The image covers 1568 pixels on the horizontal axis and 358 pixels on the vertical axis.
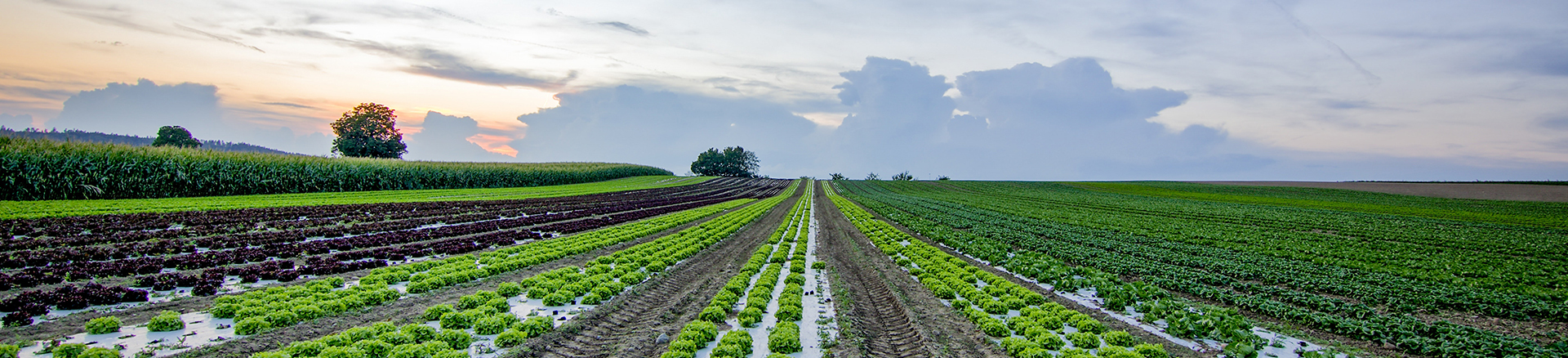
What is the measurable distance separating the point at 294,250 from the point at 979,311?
62.1 ft

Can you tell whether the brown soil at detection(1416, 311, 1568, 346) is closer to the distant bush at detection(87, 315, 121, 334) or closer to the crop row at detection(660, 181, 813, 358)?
the crop row at detection(660, 181, 813, 358)

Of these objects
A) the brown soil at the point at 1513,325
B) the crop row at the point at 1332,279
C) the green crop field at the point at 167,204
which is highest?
the green crop field at the point at 167,204

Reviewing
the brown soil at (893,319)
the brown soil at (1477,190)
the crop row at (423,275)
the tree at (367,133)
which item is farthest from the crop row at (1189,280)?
the tree at (367,133)

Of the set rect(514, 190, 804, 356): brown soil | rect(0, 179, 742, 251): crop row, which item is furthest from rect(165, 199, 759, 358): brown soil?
rect(0, 179, 742, 251): crop row

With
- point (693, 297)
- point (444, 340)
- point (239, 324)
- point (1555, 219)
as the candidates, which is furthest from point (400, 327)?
point (1555, 219)

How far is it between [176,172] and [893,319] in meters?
45.3

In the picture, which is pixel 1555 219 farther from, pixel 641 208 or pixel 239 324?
pixel 239 324

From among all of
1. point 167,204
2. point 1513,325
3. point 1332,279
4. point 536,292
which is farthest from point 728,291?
point 167,204

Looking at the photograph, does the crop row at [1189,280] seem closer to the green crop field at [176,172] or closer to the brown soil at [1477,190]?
the green crop field at [176,172]

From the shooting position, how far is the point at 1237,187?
287 ft

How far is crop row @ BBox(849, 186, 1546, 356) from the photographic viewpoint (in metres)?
10.5

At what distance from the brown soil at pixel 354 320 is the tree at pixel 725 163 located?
13351 centimetres

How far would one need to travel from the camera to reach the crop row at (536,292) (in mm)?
9859

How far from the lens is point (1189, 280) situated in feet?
54.2
